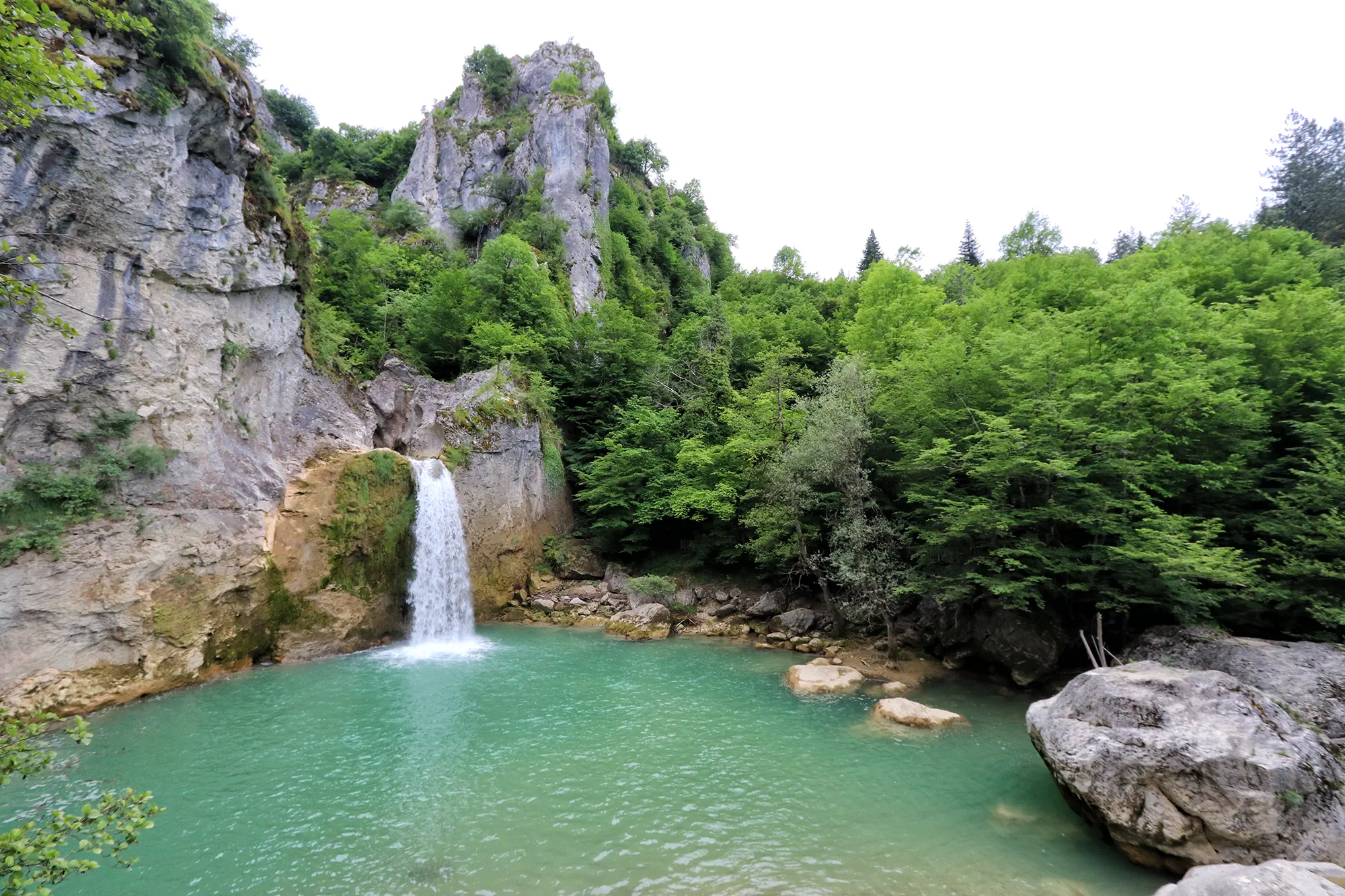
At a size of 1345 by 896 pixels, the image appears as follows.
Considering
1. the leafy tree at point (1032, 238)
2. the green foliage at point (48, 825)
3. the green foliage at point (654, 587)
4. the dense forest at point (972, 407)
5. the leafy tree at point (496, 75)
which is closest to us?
the green foliage at point (48, 825)

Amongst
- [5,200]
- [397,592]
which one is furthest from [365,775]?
[5,200]

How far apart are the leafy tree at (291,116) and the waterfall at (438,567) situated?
37175 millimetres

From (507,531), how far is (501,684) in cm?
846

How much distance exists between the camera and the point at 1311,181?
25.6 m

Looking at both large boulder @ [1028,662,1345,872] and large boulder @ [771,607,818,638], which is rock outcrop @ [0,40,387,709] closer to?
large boulder @ [771,607,818,638]

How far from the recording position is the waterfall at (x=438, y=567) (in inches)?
672

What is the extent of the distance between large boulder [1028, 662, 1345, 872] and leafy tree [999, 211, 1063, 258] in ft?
98.3

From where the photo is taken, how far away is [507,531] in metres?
20.7

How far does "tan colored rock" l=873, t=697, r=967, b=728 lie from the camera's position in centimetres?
1058

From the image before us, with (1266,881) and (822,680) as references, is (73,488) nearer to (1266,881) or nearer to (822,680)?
(822,680)

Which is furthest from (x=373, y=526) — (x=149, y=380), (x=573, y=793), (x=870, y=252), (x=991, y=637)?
(x=870, y=252)

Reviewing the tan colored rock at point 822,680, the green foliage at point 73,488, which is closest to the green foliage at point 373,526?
the green foliage at point 73,488

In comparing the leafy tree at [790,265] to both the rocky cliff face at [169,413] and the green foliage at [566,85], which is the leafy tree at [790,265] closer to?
the green foliage at [566,85]

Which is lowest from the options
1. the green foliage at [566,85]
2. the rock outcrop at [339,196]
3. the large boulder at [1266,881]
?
the large boulder at [1266,881]
